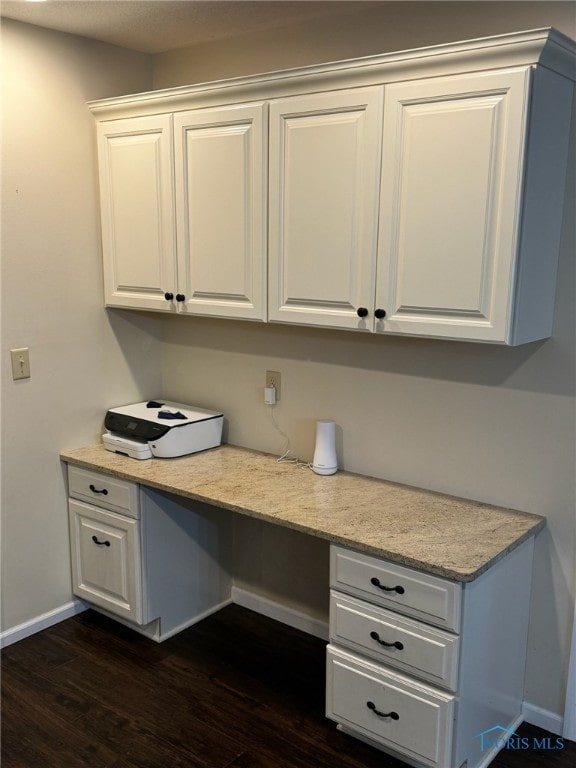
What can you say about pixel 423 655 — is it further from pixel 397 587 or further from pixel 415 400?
pixel 415 400

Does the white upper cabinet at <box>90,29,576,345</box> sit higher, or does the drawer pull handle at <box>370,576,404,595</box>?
the white upper cabinet at <box>90,29,576,345</box>

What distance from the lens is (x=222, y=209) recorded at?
265 cm

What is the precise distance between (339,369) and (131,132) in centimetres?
129

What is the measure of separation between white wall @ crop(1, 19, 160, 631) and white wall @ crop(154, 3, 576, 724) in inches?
17.3

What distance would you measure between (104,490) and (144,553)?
1.03 ft

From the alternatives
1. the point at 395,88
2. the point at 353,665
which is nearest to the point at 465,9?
the point at 395,88

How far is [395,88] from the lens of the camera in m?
2.14

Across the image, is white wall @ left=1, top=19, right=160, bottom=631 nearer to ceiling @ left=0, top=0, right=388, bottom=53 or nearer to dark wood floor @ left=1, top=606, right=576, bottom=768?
ceiling @ left=0, top=0, right=388, bottom=53

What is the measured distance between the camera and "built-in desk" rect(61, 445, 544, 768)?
6.79 feet

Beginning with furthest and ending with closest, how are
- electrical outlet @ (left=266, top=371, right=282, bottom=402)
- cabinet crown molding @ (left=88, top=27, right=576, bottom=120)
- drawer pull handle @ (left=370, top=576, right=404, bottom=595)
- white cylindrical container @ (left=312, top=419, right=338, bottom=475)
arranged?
electrical outlet @ (left=266, top=371, right=282, bottom=402) < white cylindrical container @ (left=312, top=419, right=338, bottom=475) < drawer pull handle @ (left=370, top=576, right=404, bottom=595) < cabinet crown molding @ (left=88, top=27, right=576, bottom=120)

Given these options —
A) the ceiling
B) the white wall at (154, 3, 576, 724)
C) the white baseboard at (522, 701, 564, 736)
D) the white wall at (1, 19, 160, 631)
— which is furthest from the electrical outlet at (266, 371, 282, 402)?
the white baseboard at (522, 701, 564, 736)

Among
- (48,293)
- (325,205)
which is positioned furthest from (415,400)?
(48,293)

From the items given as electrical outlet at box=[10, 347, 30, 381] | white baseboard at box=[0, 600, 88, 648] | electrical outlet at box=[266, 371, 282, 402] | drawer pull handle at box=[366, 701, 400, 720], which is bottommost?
white baseboard at box=[0, 600, 88, 648]

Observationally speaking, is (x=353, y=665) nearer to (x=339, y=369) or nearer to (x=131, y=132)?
(x=339, y=369)
